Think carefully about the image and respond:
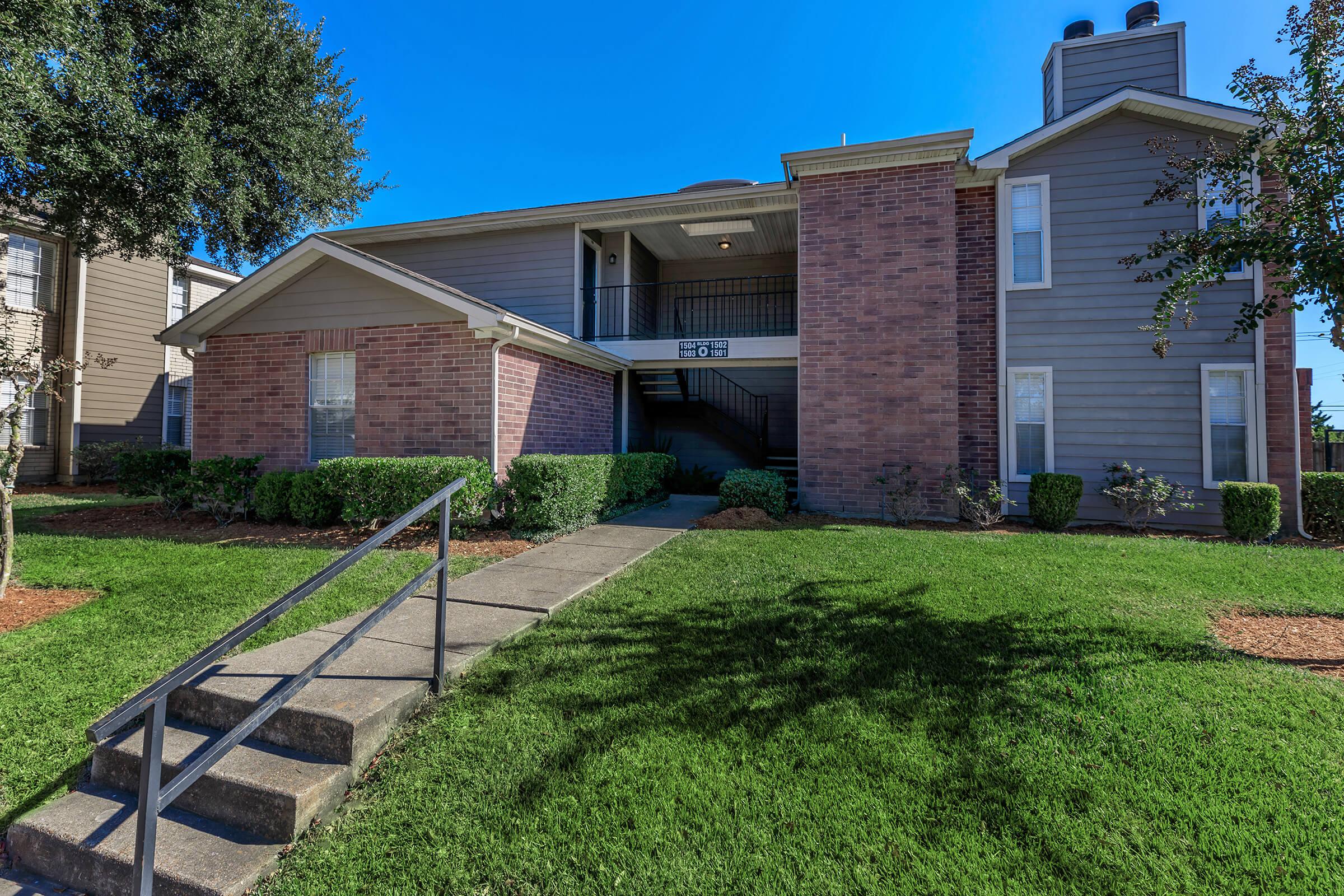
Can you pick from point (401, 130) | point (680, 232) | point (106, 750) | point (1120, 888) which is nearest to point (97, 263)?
point (401, 130)

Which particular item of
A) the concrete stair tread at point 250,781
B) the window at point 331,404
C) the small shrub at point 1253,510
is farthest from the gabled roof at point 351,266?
the small shrub at point 1253,510

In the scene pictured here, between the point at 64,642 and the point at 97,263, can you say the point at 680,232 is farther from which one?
the point at 97,263

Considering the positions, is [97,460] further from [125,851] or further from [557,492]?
[125,851]

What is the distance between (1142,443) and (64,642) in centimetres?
1284

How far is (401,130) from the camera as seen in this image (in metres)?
12.4

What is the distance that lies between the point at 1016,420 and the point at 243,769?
34.1ft

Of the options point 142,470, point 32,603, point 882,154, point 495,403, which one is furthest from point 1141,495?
point 142,470

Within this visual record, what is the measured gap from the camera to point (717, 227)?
40.4ft

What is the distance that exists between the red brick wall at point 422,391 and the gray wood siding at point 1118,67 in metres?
11.6

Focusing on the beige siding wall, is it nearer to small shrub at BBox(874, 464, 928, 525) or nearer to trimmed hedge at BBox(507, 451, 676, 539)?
trimmed hedge at BBox(507, 451, 676, 539)

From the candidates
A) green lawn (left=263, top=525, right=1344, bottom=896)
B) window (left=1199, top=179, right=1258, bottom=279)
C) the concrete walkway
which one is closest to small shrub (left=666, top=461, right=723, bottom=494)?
green lawn (left=263, top=525, right=1344, bottom=896)

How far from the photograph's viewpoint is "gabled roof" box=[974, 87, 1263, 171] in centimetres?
829

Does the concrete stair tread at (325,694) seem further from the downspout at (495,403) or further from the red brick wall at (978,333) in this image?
the red brick wall at (978,333)

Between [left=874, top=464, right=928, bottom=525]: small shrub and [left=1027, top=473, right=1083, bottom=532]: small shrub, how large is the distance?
1.56 m
